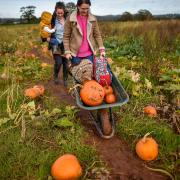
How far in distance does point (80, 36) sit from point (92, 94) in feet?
4.57

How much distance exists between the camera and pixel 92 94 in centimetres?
383

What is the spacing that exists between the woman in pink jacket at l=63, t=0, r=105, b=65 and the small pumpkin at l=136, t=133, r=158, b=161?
1.61 m

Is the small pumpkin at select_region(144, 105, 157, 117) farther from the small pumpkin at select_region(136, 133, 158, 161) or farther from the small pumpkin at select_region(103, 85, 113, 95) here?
the small pumpkin at select_region(136, 133, 158, 161)

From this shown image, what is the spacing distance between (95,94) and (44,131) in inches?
36.4

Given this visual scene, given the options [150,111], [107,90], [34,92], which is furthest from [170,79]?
[34,92]

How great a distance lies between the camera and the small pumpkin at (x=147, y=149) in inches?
143

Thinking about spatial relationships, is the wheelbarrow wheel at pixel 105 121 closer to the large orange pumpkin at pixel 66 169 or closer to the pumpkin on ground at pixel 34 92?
the large orange pumpkin at pixel 66 169

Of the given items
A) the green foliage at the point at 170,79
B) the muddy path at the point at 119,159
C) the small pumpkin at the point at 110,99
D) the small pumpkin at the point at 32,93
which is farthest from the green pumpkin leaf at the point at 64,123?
the green foliage at the point at 170,79

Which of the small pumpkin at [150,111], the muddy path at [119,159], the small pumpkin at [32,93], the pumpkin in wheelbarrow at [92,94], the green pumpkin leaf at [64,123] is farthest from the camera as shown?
the small pumpkin at [32,93]

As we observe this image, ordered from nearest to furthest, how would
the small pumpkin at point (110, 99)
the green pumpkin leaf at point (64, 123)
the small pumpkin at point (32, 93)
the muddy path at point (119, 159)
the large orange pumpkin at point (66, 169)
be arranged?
the large orange pumpkin at point (66, 169), the muddy path at point (119, 159), the small pumpkin at point (110, 99), the green pumpkin leaf at point (64, 123), the small pumpkin at point (32, 93)

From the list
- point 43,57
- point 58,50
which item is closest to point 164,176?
point 58,50

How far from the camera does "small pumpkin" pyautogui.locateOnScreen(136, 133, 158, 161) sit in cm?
362

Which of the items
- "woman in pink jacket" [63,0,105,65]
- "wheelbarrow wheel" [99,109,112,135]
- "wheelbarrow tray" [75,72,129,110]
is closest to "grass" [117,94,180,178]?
"wheelbarrow wheel" [99,109,112,135]

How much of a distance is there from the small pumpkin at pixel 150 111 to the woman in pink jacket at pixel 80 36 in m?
1.06
